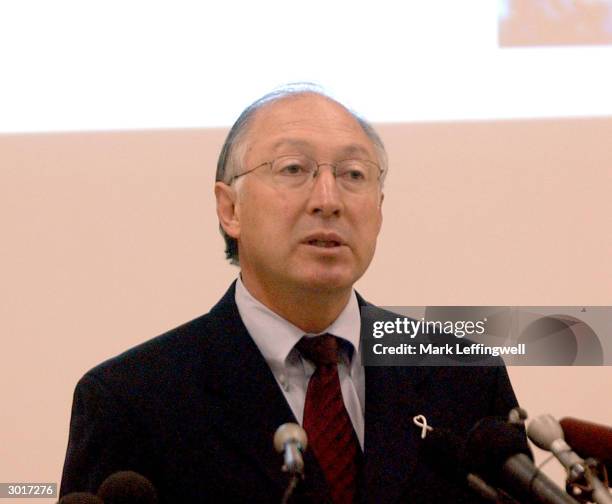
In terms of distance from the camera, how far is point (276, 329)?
2.36 meters

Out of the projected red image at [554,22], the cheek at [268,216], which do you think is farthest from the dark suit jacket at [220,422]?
the projected red image at [554,22]

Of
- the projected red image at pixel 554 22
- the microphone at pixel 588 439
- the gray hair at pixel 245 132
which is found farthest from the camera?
the projected red image at pixel 554 22

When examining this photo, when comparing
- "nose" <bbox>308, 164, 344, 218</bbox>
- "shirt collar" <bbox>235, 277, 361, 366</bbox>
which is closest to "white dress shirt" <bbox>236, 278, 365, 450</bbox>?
"shirt collar" <bbox>235, 277, 361, 366</bbox>

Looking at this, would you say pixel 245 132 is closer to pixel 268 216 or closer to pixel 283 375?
pixel 268 216

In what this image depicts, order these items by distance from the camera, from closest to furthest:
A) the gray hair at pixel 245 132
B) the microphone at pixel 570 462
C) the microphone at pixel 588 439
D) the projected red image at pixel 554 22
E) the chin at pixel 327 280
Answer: the microphone at pixel 570 462, the microphone at pixel 588 439, the chin at pixel 327 280, the gray hair at pixel 245 132, the projected red image at pixel 554 22

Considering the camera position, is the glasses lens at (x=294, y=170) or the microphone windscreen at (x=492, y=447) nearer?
the microphone windscreen at (x=492, y=447)

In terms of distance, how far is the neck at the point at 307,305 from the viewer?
92.0 inches

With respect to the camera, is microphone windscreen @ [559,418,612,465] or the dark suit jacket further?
the dark suit jacket

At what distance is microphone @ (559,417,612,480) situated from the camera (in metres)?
1.79

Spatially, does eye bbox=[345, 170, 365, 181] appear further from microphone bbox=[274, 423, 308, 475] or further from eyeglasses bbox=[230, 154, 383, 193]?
microphone bbox=[274, 423, 308, 475]

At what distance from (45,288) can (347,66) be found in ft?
3.63

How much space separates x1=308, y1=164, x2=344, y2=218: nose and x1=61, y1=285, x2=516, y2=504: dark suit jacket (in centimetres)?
34

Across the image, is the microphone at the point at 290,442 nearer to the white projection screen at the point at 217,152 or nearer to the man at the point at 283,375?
Answer: the man at the point at 283,375

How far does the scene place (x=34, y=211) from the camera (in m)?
3.04
